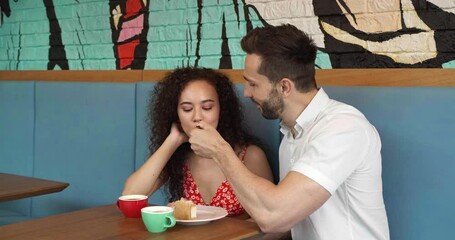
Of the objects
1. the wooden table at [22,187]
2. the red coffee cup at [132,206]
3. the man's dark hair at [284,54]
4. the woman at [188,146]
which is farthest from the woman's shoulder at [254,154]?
the wooden table at [22,187]

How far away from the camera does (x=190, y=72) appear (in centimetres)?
207

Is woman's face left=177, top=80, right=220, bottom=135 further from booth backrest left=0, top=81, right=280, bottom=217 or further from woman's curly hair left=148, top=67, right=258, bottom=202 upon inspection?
booth backrest left=0, top=81, right=280, bottom=217

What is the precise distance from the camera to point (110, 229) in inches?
56.6

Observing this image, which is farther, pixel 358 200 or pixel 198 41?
pixel 198 41

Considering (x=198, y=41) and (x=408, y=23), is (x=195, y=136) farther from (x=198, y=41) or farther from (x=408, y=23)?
(x=198, y=41)

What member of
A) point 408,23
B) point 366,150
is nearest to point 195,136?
point 366,150

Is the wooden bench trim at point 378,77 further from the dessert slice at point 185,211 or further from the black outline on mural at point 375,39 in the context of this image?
the dessert slice at point 185,211

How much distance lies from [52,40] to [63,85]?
52cm

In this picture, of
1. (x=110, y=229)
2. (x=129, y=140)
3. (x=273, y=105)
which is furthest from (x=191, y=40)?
(x=110, y=229)

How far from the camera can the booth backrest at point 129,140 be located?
1693 millimetres

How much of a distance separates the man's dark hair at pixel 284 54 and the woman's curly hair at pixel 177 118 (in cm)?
45

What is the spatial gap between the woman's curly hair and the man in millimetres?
355

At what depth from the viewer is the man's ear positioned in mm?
1615

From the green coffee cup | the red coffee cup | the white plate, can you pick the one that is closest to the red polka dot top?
the white plate
